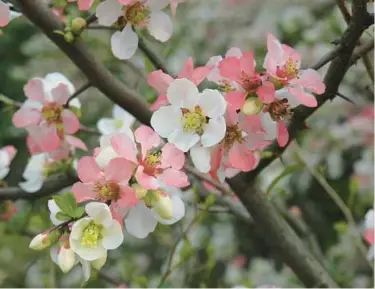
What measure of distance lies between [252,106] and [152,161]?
8 cm

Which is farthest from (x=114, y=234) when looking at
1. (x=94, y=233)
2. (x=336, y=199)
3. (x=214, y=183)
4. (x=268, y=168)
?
(x=268, y=168)

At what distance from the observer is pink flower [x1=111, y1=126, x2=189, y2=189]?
0.45 meters

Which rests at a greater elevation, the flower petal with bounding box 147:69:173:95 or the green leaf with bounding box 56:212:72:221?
the flower petal with bounding box 147:69:173:95

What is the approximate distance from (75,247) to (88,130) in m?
0.36

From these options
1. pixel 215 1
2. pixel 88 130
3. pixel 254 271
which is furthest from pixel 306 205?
pixel 88 130

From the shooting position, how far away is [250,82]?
485mm

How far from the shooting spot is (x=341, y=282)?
0.95 meters

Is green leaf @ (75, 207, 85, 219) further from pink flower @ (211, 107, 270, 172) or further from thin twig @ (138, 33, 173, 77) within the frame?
thin twig @ (138, 33, 173, 77)

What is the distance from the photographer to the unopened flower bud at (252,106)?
0.47 m

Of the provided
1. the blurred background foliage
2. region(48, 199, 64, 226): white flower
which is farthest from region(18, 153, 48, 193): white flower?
the blurred background foliage

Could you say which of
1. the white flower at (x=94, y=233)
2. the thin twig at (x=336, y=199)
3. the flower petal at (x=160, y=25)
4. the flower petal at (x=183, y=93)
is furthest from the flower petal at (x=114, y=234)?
the thin twig at (x=336, y=199)

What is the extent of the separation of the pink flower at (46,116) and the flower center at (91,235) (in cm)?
25

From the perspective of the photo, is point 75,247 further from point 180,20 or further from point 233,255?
point 180,20

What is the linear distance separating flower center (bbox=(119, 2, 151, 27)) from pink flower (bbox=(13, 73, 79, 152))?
0.14 m
